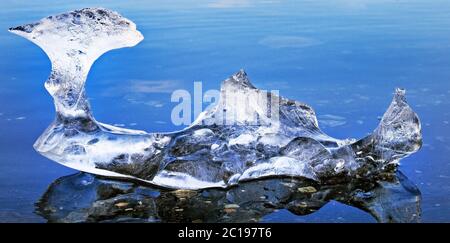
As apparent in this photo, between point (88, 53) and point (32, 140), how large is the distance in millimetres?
460

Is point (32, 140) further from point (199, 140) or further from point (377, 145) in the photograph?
point (377, 145)

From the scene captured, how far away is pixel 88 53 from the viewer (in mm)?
3301

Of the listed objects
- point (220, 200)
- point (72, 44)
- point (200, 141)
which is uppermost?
point (72, 44)

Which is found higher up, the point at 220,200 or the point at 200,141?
the point at 200,141

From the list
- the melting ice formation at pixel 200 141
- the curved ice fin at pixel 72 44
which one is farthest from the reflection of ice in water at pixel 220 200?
the curved ice fin at pixel 72 44

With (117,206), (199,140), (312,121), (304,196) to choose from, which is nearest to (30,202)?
(117,206)

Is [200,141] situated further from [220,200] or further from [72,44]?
[72,44]

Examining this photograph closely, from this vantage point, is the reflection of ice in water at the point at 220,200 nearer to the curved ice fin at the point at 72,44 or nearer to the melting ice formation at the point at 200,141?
the melting ice formation at the point at 200,141

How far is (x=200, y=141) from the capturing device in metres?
3.11

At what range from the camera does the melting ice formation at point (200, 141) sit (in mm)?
2992

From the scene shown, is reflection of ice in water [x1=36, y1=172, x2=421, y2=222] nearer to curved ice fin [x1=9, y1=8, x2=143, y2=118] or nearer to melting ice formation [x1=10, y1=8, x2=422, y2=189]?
melting ice formation [x1=10, y1=8, x2=422, y2=189]

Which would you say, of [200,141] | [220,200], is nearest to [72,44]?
[200,141]

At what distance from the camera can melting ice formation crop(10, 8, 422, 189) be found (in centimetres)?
299

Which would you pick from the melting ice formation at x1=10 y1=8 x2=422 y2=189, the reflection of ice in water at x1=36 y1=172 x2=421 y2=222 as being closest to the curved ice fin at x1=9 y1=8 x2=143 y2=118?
the melting ice formation at x1=10 y1=8 x2=422 y2=189
